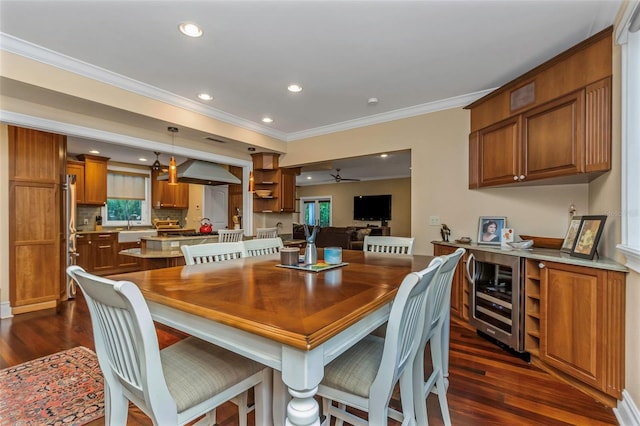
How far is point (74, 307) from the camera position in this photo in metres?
3.70

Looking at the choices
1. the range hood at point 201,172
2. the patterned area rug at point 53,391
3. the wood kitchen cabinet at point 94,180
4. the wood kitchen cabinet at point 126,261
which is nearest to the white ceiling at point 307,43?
the range hood at point 201,172

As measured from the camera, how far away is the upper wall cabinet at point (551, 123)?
200 cm

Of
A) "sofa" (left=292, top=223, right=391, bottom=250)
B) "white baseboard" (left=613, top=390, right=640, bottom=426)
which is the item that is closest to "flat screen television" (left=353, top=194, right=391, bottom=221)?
"sofa" (left=292, top=223, right=391, bottom=250)

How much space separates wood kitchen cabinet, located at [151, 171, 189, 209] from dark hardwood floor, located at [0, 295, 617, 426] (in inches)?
163

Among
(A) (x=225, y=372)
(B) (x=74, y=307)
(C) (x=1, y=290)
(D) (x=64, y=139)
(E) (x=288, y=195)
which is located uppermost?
(D) (x=64, y=139)

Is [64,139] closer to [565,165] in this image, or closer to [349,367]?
[349,367]

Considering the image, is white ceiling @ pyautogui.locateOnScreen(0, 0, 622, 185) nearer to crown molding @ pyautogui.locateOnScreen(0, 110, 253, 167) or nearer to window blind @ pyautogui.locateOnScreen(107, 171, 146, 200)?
crown molding @ pyautogui.locateOnScreen(0, 110, 253, 167)

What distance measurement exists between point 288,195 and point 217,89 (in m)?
2.35

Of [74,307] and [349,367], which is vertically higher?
[349,367]

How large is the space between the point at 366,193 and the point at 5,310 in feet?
28.3

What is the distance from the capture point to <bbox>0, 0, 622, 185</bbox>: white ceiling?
1.88 m

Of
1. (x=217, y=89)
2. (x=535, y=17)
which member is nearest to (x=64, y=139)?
(x=217, y=89)

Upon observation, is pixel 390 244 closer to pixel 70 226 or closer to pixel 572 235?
pixel 572 235

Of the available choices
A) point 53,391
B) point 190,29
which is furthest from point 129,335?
point 190,29
